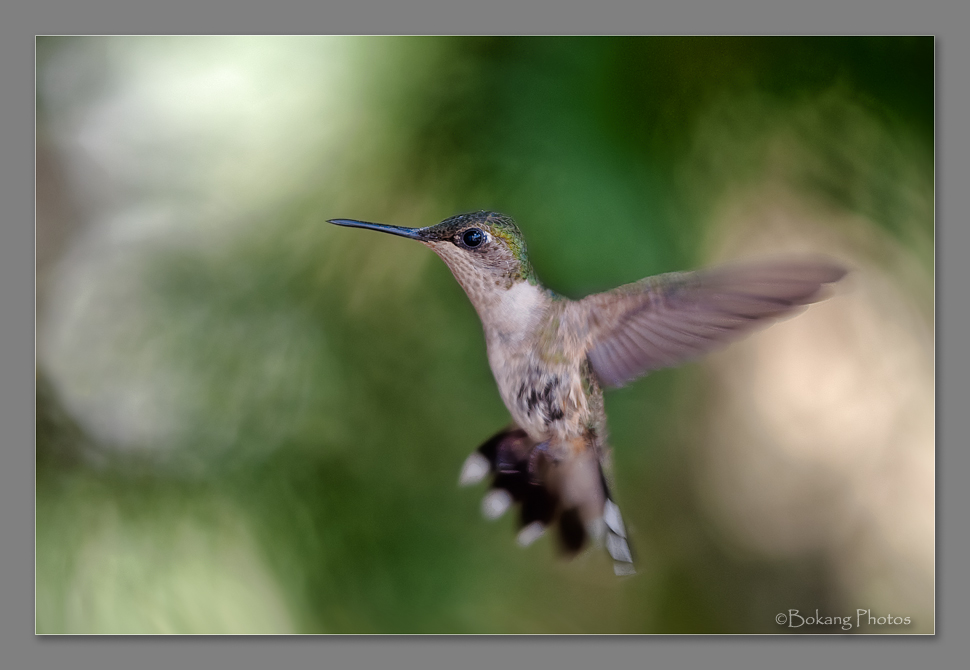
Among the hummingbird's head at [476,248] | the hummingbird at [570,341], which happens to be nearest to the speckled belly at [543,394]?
the hummingbird at [570,341]

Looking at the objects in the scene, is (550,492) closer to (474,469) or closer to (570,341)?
(474,469)

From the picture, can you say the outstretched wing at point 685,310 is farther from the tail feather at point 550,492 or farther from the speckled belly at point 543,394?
the tail feather at point 550,492

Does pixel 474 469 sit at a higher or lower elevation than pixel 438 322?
lower

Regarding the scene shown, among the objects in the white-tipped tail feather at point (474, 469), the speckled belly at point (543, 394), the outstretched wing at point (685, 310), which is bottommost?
the white-tipped tail feather at point (474, 469)

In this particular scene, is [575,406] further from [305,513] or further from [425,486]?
[305,513]

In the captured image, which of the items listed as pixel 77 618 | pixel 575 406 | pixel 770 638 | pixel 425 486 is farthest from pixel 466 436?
pixel 77 618

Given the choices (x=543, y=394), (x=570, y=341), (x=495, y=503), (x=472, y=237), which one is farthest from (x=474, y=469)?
(x=472, y=237)

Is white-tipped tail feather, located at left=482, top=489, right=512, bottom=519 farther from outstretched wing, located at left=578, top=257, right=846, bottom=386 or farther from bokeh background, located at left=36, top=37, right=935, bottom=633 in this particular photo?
outstretched wing, located at left=578, top=257, right=846, bottom=386
